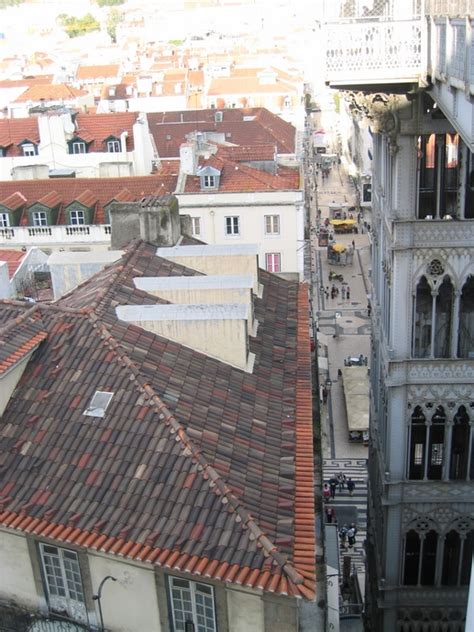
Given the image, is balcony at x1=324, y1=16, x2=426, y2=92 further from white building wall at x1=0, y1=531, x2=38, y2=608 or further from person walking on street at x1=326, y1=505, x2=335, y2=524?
person walking on street at x1=326, y1=505, x2=335, y2=524

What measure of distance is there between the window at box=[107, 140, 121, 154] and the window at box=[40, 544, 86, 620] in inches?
2122

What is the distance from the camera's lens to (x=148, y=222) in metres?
30.1

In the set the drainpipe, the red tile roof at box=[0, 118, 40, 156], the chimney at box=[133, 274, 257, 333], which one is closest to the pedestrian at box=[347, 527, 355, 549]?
the chimney at box=[133, 274, 257, 333]

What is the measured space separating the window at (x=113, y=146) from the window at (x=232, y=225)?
1676 cm

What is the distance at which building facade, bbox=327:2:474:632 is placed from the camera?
20.5 m

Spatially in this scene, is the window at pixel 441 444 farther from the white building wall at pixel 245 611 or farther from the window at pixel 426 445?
the white building wall at pixel 245 611

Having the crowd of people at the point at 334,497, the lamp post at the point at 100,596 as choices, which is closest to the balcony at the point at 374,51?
the lamp post at the point at 100,596

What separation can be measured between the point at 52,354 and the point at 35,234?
119ft

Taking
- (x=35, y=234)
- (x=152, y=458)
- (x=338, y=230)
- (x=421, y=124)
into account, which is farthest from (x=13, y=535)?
(x=338, y=230)

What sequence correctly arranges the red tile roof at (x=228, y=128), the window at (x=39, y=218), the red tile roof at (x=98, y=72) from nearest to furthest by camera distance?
the window at (x=39, y=218)
the red tile roof at (x=228, y=128)
the red tile roof at (x=98, y=72)

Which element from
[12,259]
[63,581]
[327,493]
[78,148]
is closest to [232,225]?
[12,259]

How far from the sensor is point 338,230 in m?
101

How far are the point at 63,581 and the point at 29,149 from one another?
A: 186 feet

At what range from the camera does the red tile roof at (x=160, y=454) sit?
15062mm
